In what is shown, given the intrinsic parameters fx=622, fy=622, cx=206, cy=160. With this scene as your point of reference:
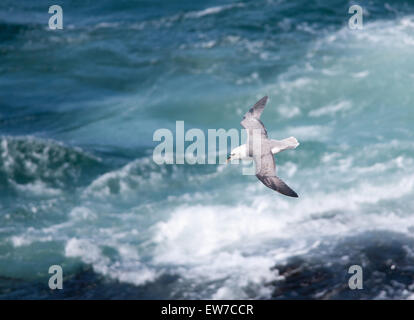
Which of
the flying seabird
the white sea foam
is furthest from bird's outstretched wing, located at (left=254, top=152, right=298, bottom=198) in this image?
the white sea foam

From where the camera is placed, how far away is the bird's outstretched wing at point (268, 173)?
400 inches

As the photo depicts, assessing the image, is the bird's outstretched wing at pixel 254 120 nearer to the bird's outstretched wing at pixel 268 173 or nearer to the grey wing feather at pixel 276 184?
the bird's outstretched wing at pixel 268 173

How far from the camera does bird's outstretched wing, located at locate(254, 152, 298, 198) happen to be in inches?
400

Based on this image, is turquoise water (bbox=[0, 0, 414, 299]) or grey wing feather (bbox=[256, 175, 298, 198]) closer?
grey wing feather (bbox=[256, 175, 298, 198])

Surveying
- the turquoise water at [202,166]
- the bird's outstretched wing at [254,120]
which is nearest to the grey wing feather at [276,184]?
the bird's outstretched wing at [254,120]

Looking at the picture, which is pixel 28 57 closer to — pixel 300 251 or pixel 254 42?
pixel 254 42

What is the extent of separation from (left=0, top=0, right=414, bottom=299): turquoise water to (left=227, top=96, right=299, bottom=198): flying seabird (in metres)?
3.55

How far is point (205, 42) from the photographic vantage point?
27031 mm

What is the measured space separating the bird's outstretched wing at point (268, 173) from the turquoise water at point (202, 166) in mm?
3590

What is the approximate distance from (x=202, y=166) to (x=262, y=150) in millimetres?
9731

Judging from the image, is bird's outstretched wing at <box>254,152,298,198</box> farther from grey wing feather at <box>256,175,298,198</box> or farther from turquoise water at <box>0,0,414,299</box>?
turquoise water at <box>0,0,414,299</box>

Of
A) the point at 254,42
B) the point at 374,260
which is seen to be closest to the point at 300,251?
the point at 374,260

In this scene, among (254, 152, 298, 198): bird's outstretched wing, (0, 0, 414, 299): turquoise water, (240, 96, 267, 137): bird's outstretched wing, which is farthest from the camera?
(0, 0, 414, 299): turquoise water

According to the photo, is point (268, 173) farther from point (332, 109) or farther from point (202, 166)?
point (332, 109)
